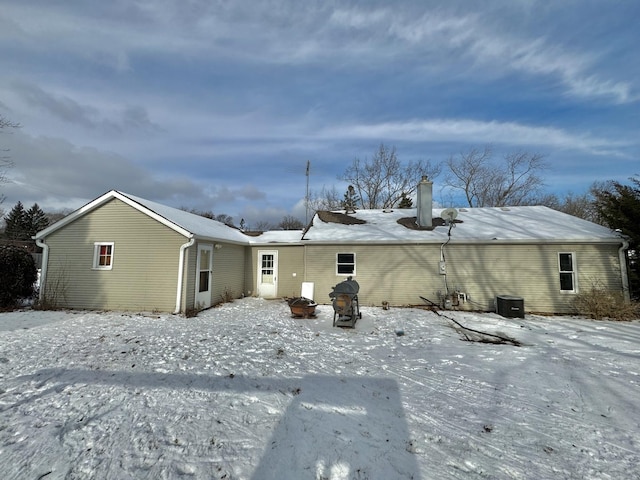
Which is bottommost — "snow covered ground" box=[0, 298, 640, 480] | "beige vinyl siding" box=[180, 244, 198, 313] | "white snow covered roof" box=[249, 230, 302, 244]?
"snow covered ground" box=[0, 298, 640, 480]

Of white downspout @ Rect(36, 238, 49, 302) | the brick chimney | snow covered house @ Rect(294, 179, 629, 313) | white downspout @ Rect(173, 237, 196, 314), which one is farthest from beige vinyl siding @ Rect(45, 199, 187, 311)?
the brick chimney

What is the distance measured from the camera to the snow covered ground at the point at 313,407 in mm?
2795

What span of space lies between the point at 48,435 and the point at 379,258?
33.6 feet

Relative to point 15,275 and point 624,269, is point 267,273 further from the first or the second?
point 624,269

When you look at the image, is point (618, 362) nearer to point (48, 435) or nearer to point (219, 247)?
point (48, 435)

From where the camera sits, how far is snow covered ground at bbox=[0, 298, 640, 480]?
279 centimetres

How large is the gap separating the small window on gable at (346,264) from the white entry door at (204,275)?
496cm

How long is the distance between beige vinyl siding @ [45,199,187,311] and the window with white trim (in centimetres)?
1350

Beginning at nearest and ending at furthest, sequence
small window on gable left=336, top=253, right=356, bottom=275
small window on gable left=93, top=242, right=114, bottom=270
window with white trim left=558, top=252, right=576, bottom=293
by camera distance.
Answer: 1. small window on gable left=93, top=242, right=114, bottom=270
2. window with white trim left=558, top=252, right=576, bottom=293
3. small window on gable left=336, top=253, right=356, bottom=275

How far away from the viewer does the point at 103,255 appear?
35.1 ft

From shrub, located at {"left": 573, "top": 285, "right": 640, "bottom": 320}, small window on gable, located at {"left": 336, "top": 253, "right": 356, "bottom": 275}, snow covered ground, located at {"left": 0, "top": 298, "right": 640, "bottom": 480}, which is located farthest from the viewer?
small window on gable, located at {"left": 336, "top": 253, "right": 356, "bottom": 275}

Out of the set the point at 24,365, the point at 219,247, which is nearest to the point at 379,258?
the point at 219,247

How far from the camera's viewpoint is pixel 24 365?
4.88 metres

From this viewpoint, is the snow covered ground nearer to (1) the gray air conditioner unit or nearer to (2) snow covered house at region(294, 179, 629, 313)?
(1) the gray air conditioner unit
